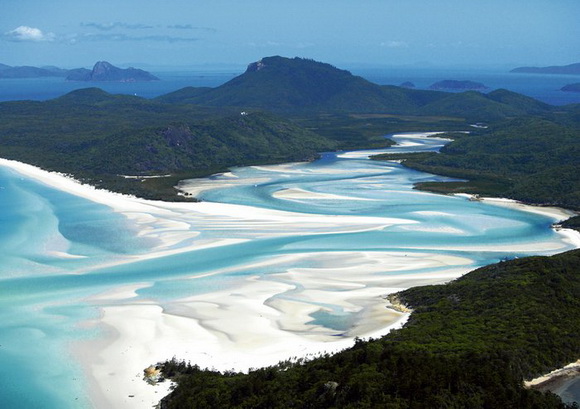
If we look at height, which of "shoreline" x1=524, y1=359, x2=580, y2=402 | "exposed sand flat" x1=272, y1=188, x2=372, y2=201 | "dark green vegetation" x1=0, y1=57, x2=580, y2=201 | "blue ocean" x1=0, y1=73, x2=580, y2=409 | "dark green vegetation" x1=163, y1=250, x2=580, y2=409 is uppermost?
"dark green vegetation" x1=0, y1=57, x2=580, y2=201

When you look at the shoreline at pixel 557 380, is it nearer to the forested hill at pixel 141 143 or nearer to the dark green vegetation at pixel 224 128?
the dark green vegetation at pixel 224 128

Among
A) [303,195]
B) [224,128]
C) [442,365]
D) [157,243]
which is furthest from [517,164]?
[442,365]

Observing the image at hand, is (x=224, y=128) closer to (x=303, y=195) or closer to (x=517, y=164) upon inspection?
(x=303, y=195)

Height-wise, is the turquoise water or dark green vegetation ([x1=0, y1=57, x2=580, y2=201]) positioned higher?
dark green vegetation ([x1=0, y1=57, x2=580, y2=201])

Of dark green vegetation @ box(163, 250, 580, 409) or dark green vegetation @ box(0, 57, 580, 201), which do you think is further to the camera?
dark green vegetation @ box(0, 57, 580, 201)

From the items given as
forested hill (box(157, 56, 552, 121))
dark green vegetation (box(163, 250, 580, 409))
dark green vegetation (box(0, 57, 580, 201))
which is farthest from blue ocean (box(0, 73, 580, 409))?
forested hill (box(157, 56, 552, 121))

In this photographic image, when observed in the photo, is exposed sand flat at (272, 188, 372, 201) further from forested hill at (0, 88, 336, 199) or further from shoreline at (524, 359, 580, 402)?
shoreline at (524, 359, 580, 402)

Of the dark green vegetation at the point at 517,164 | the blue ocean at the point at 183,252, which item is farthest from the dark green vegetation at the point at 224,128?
the blue ocean at the point at 183,252

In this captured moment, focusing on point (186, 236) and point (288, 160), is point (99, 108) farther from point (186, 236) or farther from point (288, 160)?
point (186, 236)
